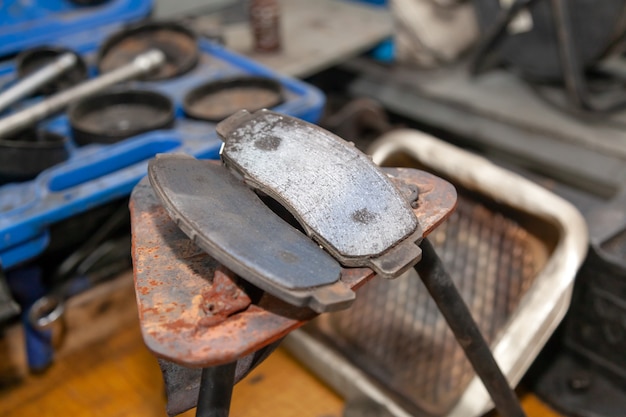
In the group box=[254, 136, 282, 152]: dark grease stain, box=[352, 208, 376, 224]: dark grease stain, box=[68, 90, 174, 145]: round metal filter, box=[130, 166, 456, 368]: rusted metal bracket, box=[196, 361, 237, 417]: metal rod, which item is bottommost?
box=[68, 90, 174, 145]: round metal filter

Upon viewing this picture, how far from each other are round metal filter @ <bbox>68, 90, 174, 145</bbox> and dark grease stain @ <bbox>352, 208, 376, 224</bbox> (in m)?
0.70

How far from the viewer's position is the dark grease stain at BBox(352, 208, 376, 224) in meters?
0.57

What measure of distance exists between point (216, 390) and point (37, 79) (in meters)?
0.94

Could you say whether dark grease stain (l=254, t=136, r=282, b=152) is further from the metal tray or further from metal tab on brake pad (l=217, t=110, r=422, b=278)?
the metal tray

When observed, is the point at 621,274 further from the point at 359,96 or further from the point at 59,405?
the point at 59,405

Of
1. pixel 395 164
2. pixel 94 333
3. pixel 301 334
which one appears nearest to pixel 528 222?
pixel 395 164

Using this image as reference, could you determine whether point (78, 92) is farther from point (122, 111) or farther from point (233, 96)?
point (233, 96)

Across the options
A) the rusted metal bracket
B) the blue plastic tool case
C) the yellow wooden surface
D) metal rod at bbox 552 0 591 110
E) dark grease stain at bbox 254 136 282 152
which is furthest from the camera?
metal rod at bbox 552 0 591 110

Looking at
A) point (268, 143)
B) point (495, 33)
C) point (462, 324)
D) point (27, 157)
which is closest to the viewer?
point (268, 143)

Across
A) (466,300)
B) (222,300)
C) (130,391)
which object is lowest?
(130,391)

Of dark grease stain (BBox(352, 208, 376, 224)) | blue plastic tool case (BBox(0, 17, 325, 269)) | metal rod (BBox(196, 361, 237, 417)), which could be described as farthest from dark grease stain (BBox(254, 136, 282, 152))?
blue plastic tool case (BBox(0, 17, 325, 269))

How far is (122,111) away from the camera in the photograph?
1.31m

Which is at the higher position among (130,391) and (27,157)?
(27,157)

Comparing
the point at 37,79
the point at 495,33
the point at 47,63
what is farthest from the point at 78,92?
the point at 495,33
